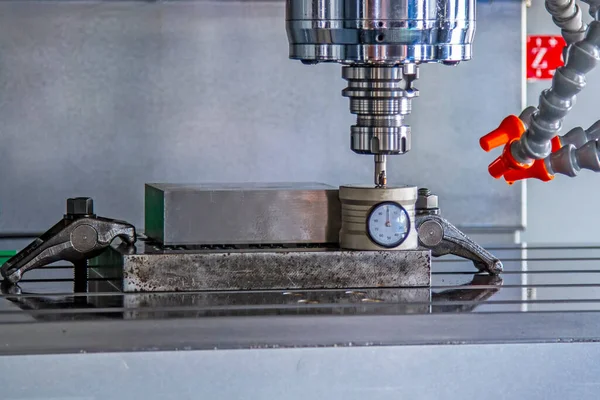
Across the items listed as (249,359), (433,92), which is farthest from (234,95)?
(249,359)

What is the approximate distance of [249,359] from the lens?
3.93 ft

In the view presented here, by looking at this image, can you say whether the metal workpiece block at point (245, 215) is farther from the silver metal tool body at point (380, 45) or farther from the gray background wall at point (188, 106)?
the gray background wall at point (188, 106)

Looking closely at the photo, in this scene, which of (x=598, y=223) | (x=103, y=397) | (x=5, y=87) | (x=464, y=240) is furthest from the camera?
(x=598, y=223)

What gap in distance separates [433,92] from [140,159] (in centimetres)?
60

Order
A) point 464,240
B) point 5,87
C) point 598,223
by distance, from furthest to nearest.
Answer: point 598,223 → point 5,87 → point 464,240

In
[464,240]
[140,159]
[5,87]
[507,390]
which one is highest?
[5,87]

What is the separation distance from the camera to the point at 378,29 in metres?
1.36

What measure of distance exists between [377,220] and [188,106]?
2.63 ft

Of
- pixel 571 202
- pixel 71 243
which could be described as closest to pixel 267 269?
pixel 71 243

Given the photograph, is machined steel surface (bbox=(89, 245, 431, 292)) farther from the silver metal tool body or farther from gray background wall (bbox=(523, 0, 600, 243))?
gray background wall (bbox=(523, 0, 600, 243))

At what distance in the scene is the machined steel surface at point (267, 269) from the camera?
4.51ft

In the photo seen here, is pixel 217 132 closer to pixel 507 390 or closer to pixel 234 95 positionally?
pixel 234 95

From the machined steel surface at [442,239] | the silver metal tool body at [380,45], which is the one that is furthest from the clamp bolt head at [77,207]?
the machined steel surface at [442,239]

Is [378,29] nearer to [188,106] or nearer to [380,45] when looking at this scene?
[380,45]
